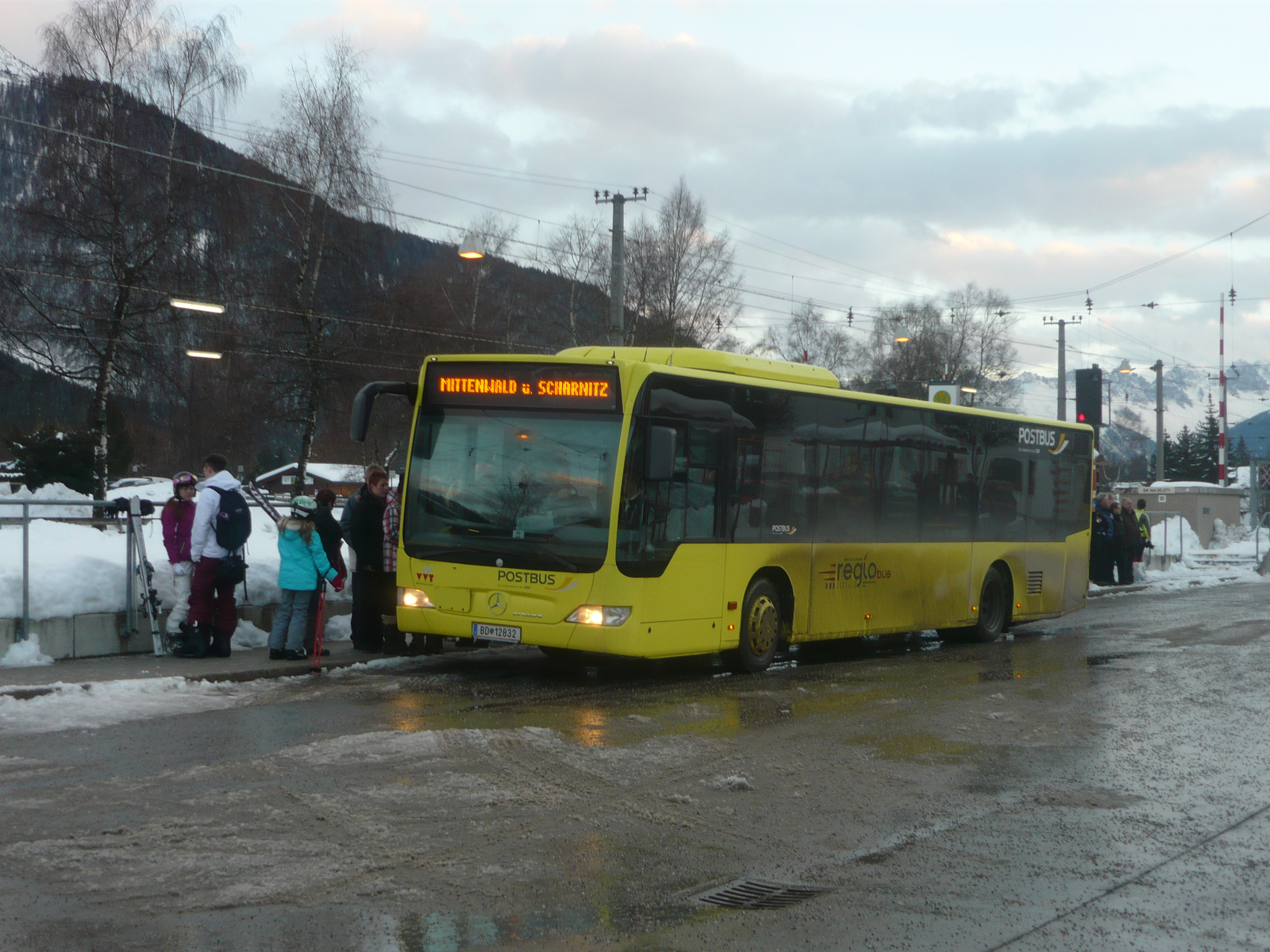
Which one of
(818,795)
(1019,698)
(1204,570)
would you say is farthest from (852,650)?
(1204,570)

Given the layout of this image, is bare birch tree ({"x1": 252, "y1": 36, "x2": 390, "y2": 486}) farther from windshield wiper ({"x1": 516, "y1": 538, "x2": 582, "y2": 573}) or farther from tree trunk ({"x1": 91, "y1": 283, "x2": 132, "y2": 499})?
windshield wiper ({"x1": 516, "y1": 538, "x2": 582, "y2": 573})

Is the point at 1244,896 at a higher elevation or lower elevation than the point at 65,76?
lower

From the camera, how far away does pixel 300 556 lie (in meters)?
12.6

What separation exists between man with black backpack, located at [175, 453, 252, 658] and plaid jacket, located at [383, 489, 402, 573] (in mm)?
1340

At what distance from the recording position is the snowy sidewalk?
10.7 meters

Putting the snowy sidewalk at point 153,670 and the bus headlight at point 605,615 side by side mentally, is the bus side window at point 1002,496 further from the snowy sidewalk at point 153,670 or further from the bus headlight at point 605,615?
the snowy sidewalk at point 153,670

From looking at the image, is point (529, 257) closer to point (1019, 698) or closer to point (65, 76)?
point (65, 76)

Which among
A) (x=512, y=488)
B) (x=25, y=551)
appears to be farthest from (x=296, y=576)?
(x=512, y=488)

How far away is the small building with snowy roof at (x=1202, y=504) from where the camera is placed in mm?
43031

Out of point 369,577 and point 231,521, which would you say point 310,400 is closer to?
point 369,577

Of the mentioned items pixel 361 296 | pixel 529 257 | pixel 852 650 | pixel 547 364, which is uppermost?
pixel 529 257

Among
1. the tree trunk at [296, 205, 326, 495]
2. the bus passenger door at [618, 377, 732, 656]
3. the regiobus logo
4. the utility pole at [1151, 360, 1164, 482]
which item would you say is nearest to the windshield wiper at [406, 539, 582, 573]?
the bus passenger door at [618, 377, 732, 656]

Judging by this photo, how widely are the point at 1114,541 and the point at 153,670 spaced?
70.9ft

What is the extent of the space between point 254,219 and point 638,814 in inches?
1402
